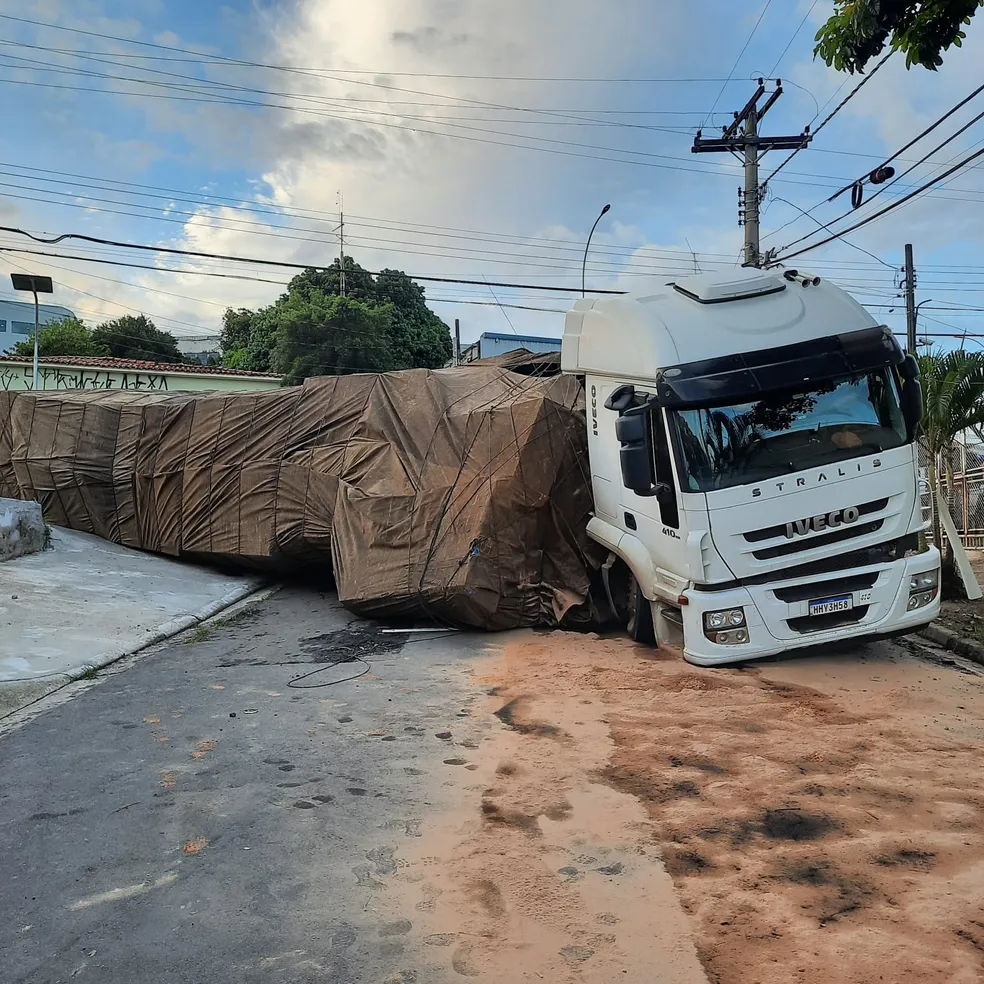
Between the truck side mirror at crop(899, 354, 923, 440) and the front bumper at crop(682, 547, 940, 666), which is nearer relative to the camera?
the front bumper at crop(682, 547, 940, 666)

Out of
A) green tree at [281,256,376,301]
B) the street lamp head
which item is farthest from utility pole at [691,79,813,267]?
green tree at [281,256,376,301]

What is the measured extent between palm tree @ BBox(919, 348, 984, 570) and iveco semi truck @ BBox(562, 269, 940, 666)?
354 centimetres

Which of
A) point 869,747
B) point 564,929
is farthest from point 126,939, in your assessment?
point 869,747

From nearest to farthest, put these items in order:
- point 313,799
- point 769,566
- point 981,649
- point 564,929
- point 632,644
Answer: point 564,929
point 313,799
point 769,566
point 981,649
point 632,644

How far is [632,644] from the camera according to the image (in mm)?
8875

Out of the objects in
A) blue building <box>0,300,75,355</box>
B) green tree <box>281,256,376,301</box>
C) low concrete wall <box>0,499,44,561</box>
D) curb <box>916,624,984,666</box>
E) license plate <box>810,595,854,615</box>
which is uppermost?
blue building <box>0,300,75,355</box>

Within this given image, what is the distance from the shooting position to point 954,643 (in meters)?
8.60

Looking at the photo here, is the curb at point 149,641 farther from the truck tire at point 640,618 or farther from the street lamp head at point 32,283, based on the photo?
the street lamp head at point 32,283

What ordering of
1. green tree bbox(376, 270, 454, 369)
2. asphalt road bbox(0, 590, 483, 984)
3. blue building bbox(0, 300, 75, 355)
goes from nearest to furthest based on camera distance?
asphalt road bbox(0, 590, 483, 984) < green tree bbox(376, 270, 454, 369) < blue building bbox(0, 300, 75, 355)

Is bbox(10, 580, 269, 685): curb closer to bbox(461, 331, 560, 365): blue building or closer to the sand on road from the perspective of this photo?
the sand on road

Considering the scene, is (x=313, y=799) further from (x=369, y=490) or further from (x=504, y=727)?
(x=369, y=490)

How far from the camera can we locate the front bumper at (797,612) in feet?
22.4

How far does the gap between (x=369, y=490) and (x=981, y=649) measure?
A: 6912 millimetres

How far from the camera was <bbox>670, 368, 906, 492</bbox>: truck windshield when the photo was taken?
698cm
